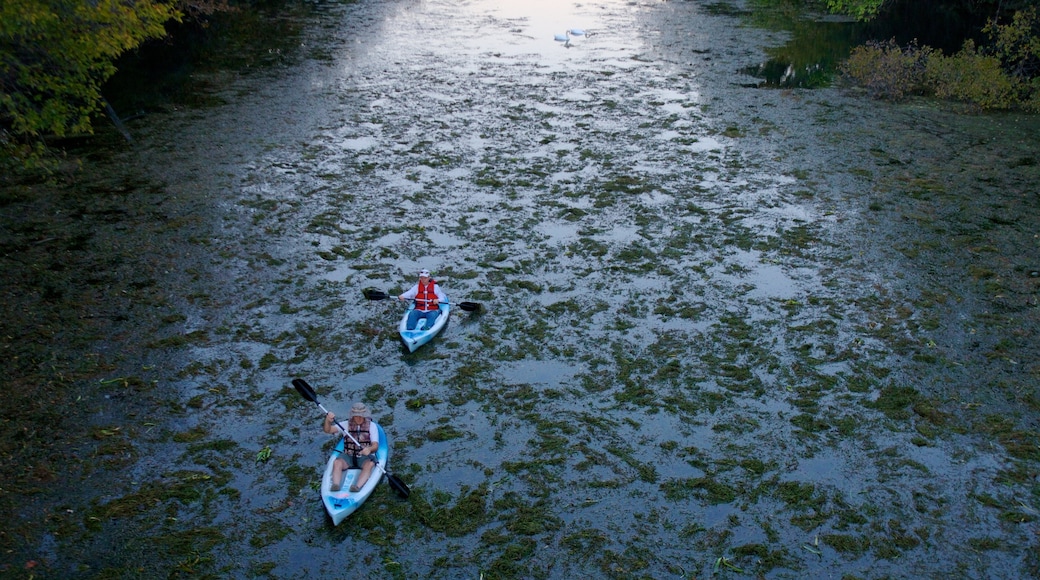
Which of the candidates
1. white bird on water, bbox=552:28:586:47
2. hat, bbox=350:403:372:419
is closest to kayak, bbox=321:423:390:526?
hat, bbox=350:403:372:419

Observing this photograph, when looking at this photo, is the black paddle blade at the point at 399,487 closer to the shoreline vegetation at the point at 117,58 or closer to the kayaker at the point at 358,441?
the kayaker at the point at 358,441

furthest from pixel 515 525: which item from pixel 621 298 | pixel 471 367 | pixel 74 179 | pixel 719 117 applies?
pixel 719 117

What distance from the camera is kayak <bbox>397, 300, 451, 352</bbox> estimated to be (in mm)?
10852

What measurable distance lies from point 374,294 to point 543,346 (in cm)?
265

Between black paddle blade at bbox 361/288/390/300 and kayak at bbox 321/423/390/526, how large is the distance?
3329 mm

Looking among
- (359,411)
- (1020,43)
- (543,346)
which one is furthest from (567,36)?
(359,411)

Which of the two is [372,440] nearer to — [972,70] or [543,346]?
[543,346]

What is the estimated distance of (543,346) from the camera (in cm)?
1109

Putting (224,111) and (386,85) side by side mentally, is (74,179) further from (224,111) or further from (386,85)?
(386,85)

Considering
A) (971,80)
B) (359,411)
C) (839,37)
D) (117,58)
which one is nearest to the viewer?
(359,411)

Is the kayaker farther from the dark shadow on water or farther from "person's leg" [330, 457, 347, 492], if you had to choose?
the dark shadow on water

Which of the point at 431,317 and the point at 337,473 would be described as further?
the point at 431,317

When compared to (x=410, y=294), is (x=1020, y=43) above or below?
above

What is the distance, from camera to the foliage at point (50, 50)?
11297 mm
